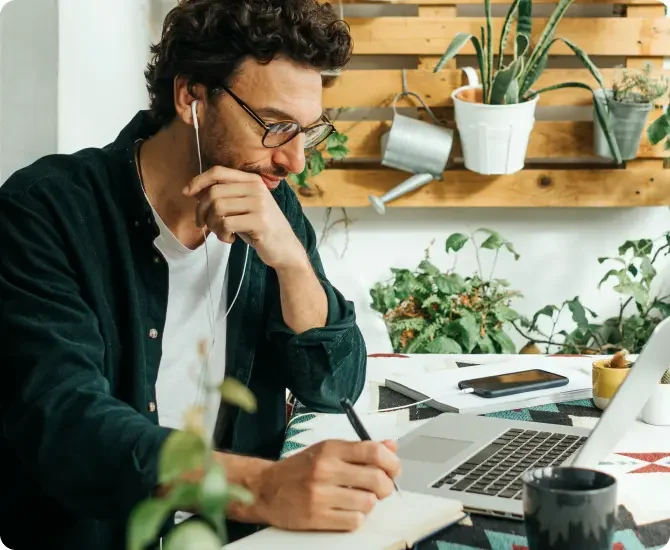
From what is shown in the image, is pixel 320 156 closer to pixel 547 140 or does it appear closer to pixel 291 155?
pixel 547 140

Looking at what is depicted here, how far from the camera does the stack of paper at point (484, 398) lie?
1502 millimetres

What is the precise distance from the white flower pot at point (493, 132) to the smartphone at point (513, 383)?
3.95 feet

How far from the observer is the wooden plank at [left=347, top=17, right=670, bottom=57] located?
289 centimetres

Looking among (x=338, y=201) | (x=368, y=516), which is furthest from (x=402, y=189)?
(x=368, y=516)

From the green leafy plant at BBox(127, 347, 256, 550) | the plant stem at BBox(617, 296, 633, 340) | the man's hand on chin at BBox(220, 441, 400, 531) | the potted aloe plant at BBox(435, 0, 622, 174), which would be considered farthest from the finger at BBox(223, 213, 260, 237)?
the plant stem at BBox(617, 296, 633, 340)

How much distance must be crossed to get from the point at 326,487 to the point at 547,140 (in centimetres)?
218

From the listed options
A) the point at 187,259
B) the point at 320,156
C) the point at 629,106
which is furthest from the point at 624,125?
the point at 187,259

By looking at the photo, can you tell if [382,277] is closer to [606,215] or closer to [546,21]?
[606,215]

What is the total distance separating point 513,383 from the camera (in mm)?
1563

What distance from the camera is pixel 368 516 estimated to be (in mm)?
983

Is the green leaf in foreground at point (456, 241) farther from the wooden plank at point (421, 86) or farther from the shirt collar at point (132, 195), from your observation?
the shirt collar at point (132, 195)

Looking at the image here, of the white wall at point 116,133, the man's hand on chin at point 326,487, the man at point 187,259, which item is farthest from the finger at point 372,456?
the white wall at point 116,133

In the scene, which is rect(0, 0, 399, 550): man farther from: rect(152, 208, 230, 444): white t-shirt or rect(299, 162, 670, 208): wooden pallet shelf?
rect(299, 162, 670, 208): wooden pallet shelf

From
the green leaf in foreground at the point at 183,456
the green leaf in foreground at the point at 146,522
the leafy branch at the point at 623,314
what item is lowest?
the leafy branch at the point at 623,314
